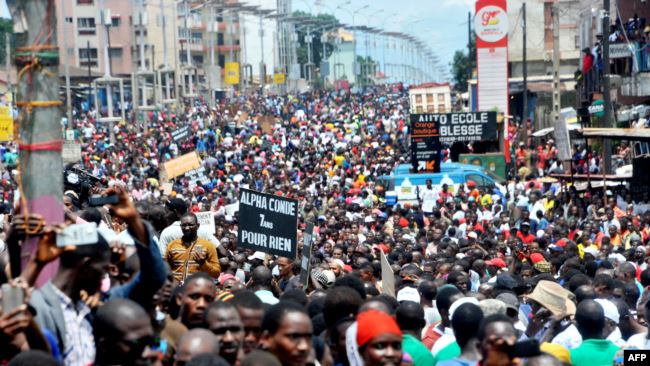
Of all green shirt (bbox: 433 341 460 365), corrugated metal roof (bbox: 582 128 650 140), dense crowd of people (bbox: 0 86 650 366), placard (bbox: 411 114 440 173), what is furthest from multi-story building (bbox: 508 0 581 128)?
green shirt (bbox: 433 341 460 365)

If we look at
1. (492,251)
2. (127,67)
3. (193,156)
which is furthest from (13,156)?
(127,67)

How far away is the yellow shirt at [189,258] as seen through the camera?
35.2ft

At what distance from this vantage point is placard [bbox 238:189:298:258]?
11.7 metres

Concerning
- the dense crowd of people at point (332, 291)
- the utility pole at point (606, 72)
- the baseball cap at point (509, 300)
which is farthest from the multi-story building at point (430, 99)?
the baseball cap at point (509, 300)

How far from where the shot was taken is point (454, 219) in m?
24.3

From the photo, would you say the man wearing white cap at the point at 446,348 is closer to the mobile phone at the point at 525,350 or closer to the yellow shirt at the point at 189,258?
the mobile phone at the point at 525,350

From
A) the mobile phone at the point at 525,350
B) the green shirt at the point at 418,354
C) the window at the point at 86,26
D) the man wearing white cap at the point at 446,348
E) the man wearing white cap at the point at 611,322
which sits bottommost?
the man wearing white cap at the point at 611,322

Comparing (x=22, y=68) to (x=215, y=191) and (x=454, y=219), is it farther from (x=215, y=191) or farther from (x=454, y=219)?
(x=215, y=191)

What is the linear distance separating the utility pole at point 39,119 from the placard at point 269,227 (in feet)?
20.2

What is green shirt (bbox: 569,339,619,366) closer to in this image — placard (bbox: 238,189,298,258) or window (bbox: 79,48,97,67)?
placard (bbox: 238,189,298,258)

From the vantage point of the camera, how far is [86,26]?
107m

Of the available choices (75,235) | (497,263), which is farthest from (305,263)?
(75,235)

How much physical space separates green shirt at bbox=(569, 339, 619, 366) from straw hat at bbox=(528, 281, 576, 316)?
1.31 meters

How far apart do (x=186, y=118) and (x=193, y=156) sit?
164 ft
